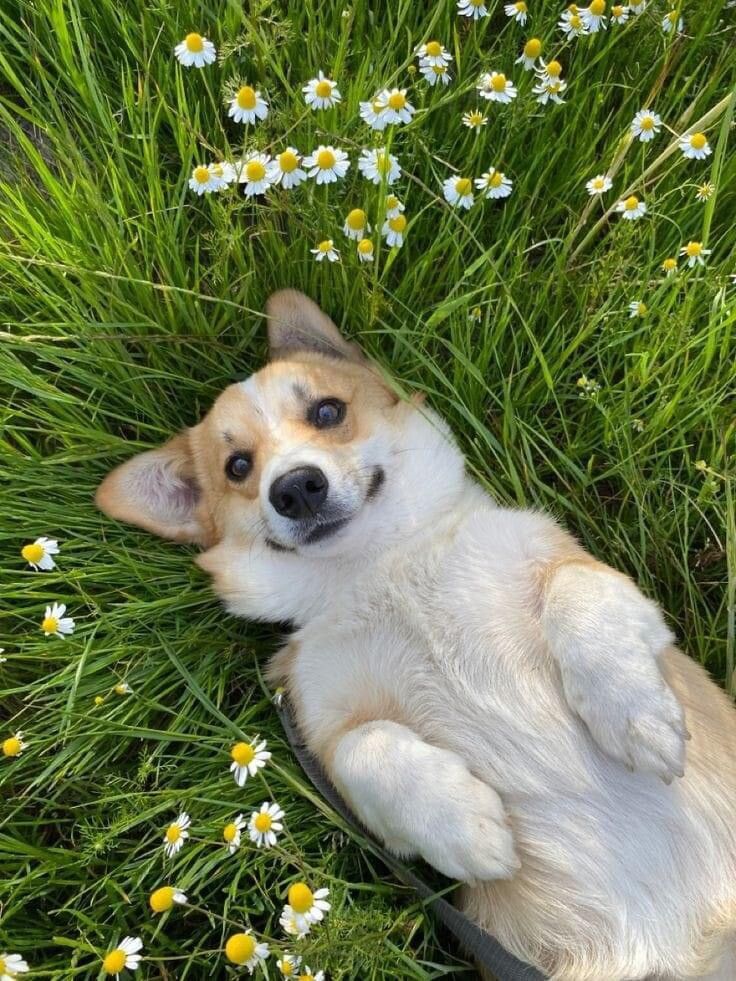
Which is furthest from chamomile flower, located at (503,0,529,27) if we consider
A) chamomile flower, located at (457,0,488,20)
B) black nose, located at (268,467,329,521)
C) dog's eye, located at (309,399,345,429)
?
black nose, located at (268,467,329,521)

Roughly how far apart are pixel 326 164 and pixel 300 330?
73cm

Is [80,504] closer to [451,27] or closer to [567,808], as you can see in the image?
[567,808]

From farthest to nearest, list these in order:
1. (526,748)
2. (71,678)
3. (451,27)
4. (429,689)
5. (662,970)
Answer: (451,27), (71,678), (429,689), (526,748), (662,970)

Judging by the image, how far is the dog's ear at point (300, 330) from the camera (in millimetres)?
2771

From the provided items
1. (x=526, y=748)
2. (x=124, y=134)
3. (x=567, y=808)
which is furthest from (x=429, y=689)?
(x=124, y=134)

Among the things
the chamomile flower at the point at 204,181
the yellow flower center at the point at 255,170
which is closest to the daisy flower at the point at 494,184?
the yellow flower center at the point at 255,170

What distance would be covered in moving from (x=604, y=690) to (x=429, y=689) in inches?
19.0

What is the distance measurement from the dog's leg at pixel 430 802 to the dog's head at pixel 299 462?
67cm

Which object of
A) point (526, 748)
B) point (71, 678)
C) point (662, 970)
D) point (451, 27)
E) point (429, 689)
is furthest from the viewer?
point (451, 27)

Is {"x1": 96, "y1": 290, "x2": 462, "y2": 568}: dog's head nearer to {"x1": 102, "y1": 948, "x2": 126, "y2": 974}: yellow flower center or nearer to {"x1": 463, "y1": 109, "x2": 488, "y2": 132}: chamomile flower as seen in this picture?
{"x1": 463, "y1": 109, "x2": 488, "y2": 132}: chamomile flower

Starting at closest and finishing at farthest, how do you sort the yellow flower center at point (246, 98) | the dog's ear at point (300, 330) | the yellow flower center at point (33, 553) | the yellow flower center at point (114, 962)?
the yellow flower center at point (114, 962) → the yellow flower center at point (33, 553) → the yellow flower center at point (246, 98) → the dog's ear at point (300, 330)

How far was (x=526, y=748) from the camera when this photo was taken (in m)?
2.03

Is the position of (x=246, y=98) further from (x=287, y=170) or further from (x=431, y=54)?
(x=431, y=54)

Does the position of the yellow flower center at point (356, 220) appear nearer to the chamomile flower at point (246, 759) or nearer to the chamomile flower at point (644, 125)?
the chamomile flower at point (644, 125)
